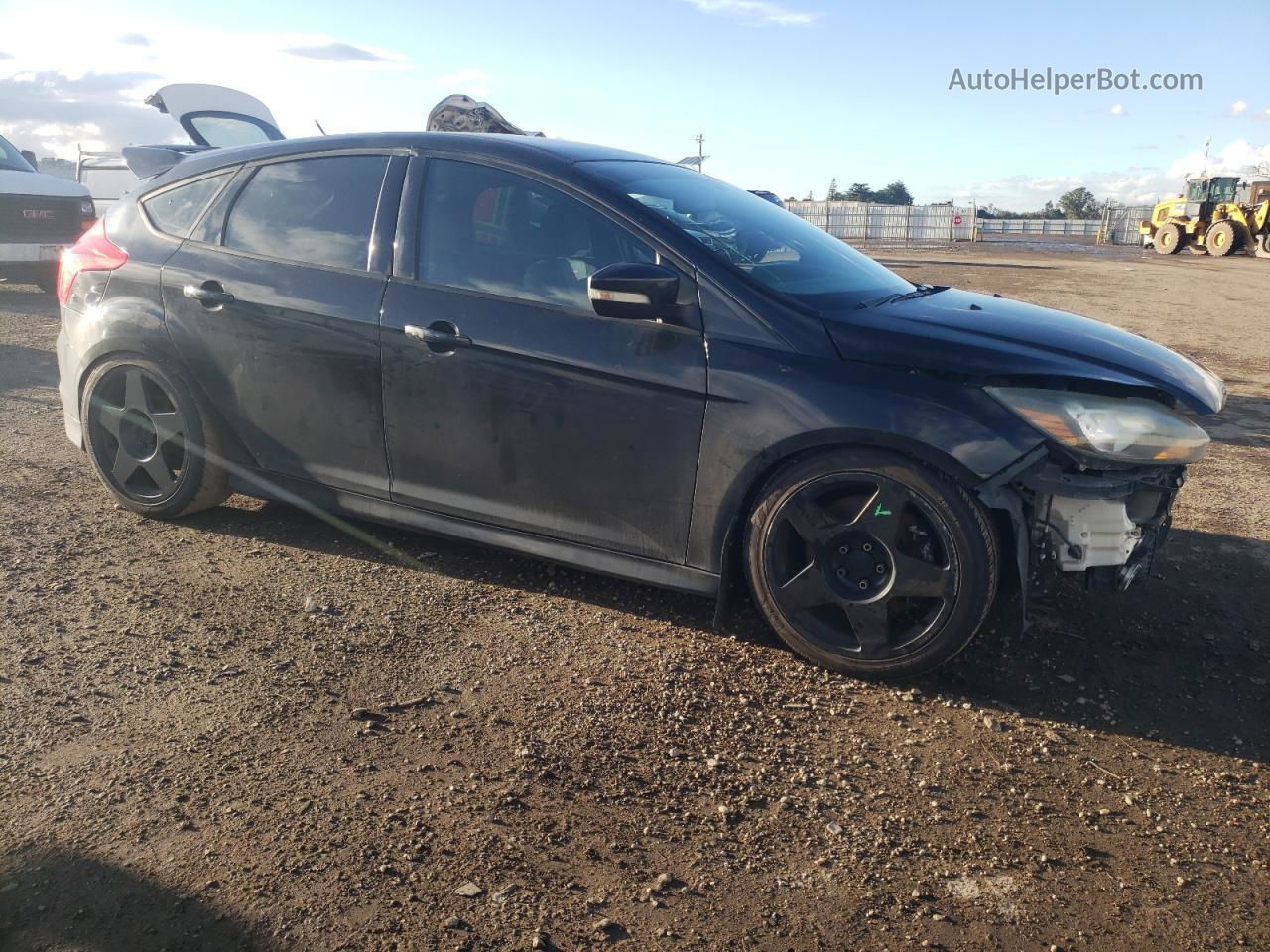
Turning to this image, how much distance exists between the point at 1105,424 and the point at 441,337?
7.34ft

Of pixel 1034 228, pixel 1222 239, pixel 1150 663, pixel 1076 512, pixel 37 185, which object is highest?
pixel 1034 228

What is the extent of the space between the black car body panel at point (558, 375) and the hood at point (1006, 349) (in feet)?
0.03

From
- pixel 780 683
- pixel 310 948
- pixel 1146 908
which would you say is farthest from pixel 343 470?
pixel 1146 908

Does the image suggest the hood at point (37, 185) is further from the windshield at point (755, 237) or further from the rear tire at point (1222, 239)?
the rear tire at point (1222, 239)

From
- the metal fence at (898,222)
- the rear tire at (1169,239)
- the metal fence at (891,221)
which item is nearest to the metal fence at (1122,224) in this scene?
the metal fence at (898,222)

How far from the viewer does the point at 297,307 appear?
3.91 m

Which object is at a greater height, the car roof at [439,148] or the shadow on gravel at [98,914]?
the car roof at [439,148]

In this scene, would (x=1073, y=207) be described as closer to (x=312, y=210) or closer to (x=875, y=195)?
(x=875, y=195)

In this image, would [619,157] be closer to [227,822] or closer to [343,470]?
[343,470]

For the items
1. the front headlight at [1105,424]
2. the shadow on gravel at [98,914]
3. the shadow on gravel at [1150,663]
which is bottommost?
the shadow on gravel at [98,914]

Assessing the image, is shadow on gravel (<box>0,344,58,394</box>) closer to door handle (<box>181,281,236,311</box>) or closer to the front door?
door handle (<box>181,281,236,311</box>)

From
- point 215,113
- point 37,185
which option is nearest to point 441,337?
point 215,113

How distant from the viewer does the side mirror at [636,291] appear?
3234 mm

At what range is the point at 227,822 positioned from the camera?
2434 mm
